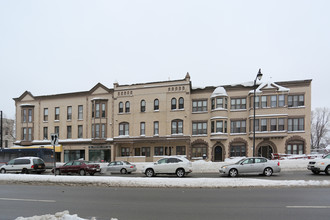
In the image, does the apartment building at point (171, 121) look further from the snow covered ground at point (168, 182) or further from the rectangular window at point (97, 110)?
the snow covered ground at point (168, 182)

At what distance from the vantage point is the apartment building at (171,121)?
3053cm

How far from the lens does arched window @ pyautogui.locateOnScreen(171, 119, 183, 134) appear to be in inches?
1329

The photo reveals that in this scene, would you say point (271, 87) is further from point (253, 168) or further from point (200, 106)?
point (253, 168)

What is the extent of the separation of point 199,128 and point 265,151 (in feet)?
29.9

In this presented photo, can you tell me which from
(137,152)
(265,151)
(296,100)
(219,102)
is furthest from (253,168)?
(137,152)

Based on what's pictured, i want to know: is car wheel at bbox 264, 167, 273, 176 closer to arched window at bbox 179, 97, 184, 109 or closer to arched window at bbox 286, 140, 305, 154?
arched window at bbox 286, 140, 305, 154

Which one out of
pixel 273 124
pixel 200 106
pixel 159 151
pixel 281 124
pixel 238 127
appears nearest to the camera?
pixel 281 124

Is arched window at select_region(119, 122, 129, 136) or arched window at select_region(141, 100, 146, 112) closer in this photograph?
arched window at select_region(141, 100, 146, 112)

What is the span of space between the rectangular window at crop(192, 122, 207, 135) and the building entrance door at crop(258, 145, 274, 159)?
24.9 feet

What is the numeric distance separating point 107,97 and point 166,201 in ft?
99.3

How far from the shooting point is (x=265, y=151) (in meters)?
30.9

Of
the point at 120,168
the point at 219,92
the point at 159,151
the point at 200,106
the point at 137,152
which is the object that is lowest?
the point at 137,152

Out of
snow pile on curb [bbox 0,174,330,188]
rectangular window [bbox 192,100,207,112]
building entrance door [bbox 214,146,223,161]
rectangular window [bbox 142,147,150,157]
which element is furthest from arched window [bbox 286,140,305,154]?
snow pile on curb [bbox 0,174,330,188]

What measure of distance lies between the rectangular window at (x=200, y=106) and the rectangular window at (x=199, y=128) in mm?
1978
